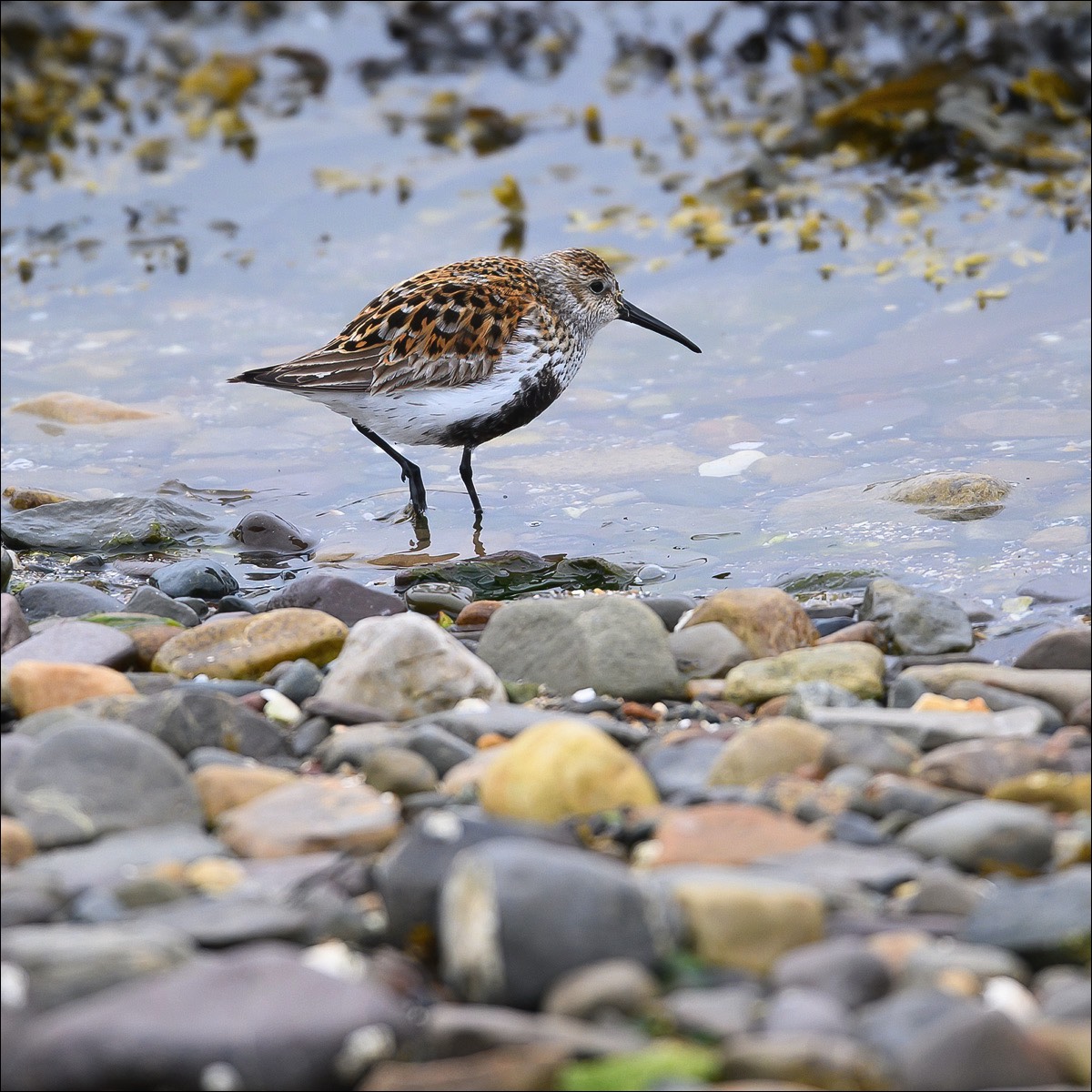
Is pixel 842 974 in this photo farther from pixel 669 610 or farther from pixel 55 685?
pixel 669 610

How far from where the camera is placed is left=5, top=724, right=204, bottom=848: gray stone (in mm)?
3094

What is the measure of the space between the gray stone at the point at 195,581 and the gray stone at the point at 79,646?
1324 mm

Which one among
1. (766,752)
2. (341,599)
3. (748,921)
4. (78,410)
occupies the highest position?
(78,410)

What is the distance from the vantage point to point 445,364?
22.4 ft

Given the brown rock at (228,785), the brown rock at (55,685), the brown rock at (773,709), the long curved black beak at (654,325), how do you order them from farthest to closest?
the long curved black beak at (654,325), the brown rock at (773,709), the brown rock at (55,685), the brown rock at (228,785)

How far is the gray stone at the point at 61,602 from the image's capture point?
5.48 metres

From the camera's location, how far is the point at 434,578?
630cm

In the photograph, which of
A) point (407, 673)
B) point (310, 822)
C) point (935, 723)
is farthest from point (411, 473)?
point (310, 822)

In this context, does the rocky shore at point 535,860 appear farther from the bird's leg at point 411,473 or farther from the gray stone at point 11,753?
the bird's leg at point 411,473

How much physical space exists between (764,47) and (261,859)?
9.73 metres

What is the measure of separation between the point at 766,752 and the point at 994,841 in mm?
685

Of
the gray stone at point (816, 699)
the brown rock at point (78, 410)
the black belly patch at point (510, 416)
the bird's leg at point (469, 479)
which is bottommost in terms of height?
the gray stone at point (816, 699)

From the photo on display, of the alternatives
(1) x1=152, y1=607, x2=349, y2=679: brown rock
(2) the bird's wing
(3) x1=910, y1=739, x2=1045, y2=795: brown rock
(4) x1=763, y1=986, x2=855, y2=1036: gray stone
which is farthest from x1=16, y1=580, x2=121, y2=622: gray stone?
(4) x1=763, y1=986, x2=855, y2=1036: gray stone

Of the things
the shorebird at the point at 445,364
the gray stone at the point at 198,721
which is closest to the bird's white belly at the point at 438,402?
the shorebird at the point at 445,364
